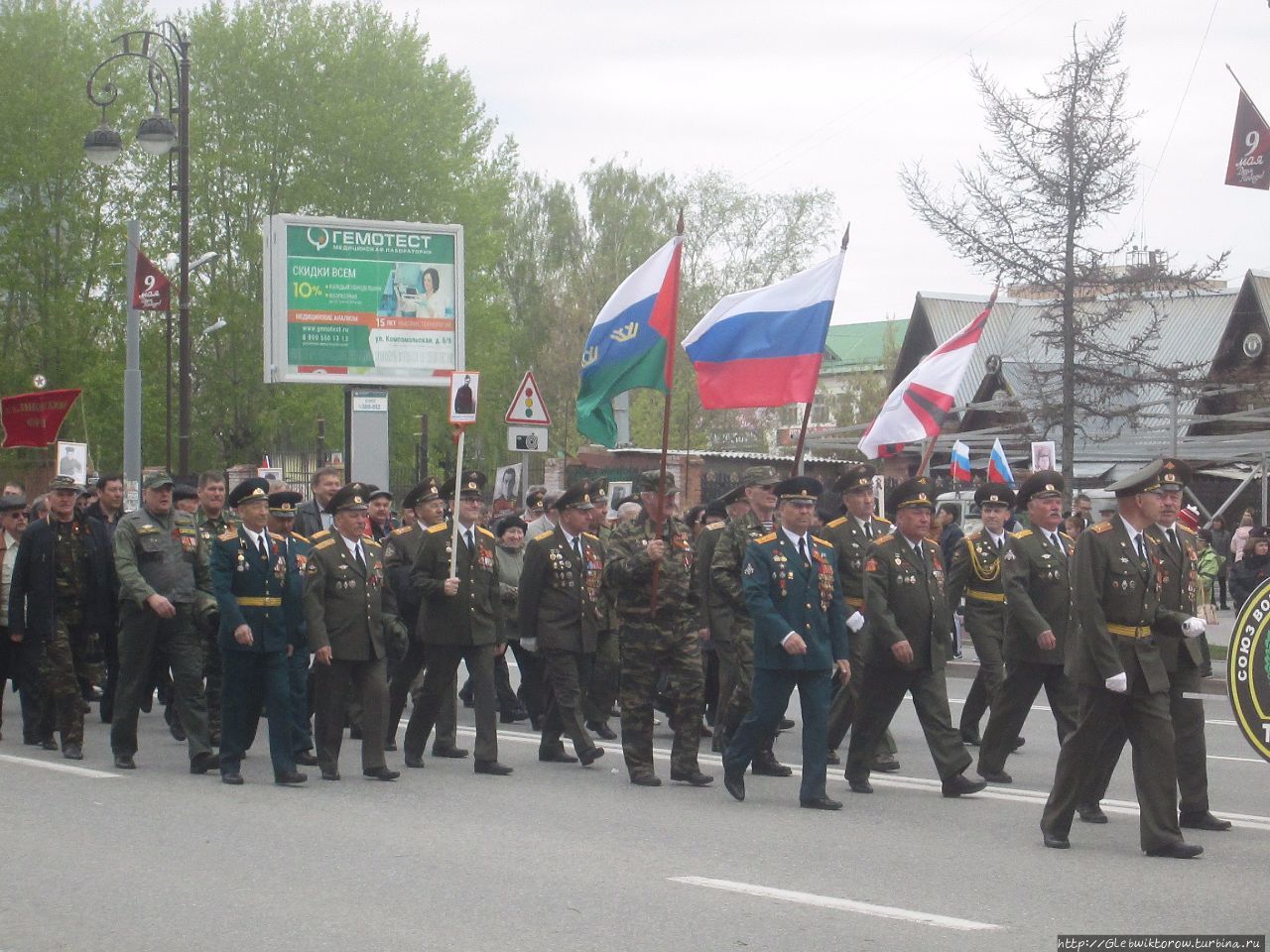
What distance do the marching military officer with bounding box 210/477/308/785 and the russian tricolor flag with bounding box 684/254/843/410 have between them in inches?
120

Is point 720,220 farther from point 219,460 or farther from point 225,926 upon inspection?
point 225,926

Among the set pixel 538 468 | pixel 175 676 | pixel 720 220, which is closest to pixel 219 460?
pixel 538 468

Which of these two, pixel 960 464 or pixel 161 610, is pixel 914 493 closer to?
pixel 161 610

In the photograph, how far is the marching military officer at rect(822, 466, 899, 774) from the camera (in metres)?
11.5

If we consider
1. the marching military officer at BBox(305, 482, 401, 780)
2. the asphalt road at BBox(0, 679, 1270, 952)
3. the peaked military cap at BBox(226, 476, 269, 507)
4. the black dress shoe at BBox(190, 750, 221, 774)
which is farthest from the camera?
the black dress shoe at BBox(190, 750, 221, 774)

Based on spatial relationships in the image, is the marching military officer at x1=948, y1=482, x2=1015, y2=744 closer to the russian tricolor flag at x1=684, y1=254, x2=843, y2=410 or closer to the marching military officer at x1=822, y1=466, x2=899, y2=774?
the marching military officer at x1=822, y1=466, x2=899, y2=774

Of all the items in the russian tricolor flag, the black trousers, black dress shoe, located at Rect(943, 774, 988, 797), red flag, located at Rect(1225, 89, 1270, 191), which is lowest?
black dress shoe, located at Rect(943, 774, 988, 797)

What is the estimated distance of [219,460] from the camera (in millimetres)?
45438

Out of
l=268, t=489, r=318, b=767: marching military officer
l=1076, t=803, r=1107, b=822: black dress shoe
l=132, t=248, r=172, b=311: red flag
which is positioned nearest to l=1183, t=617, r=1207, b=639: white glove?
l=1076, t=803, r=1107, b=822: black dress shoe

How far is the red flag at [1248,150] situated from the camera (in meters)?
17.8

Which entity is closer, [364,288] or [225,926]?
[225,926]

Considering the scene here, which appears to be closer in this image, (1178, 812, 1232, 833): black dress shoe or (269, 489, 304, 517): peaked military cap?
(1178, 812, 1232, 833): black dress shoe

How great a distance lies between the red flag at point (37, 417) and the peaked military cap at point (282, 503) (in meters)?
12.0

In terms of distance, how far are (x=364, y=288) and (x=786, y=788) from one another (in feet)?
57.1
